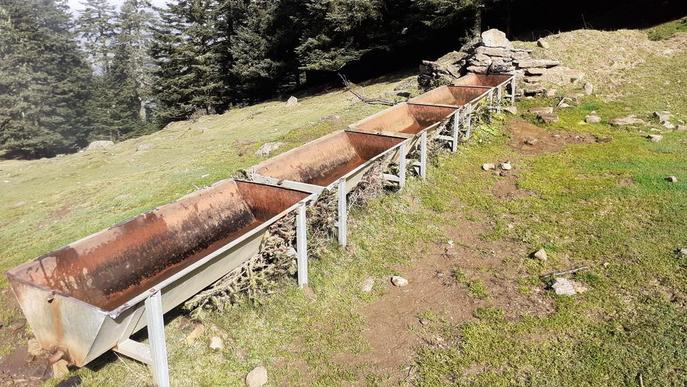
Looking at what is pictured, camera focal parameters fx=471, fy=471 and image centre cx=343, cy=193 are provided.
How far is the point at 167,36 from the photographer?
3228cm

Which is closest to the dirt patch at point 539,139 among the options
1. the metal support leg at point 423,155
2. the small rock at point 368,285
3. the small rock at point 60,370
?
the metal support leg at point 423,155

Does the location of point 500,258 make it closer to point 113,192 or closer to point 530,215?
point 530,215

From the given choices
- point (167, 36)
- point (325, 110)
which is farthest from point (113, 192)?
point (167, 36)

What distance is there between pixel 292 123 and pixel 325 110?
1.75 metres

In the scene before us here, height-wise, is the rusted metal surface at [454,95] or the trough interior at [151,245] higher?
the trough interior at [151,245]

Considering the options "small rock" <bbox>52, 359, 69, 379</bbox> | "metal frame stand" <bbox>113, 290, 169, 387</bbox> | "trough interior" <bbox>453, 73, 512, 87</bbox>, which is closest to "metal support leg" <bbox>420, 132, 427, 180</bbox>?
"metal frame stand" <bbox>113, 290, 169, 387</bbox>

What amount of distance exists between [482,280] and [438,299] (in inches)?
24.6

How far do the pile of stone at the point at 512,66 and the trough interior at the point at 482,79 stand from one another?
0.75 feet

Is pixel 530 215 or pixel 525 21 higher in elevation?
pixel 525 21

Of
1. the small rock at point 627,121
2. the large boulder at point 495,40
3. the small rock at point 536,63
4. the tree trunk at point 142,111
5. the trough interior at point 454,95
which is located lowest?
the tree trunk at point 142,111

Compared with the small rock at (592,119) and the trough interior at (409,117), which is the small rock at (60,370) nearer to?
the trough interior at (409,117)

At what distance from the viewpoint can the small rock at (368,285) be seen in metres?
5.16

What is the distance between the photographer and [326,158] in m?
7.33

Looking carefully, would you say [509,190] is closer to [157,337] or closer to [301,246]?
[301,246]
